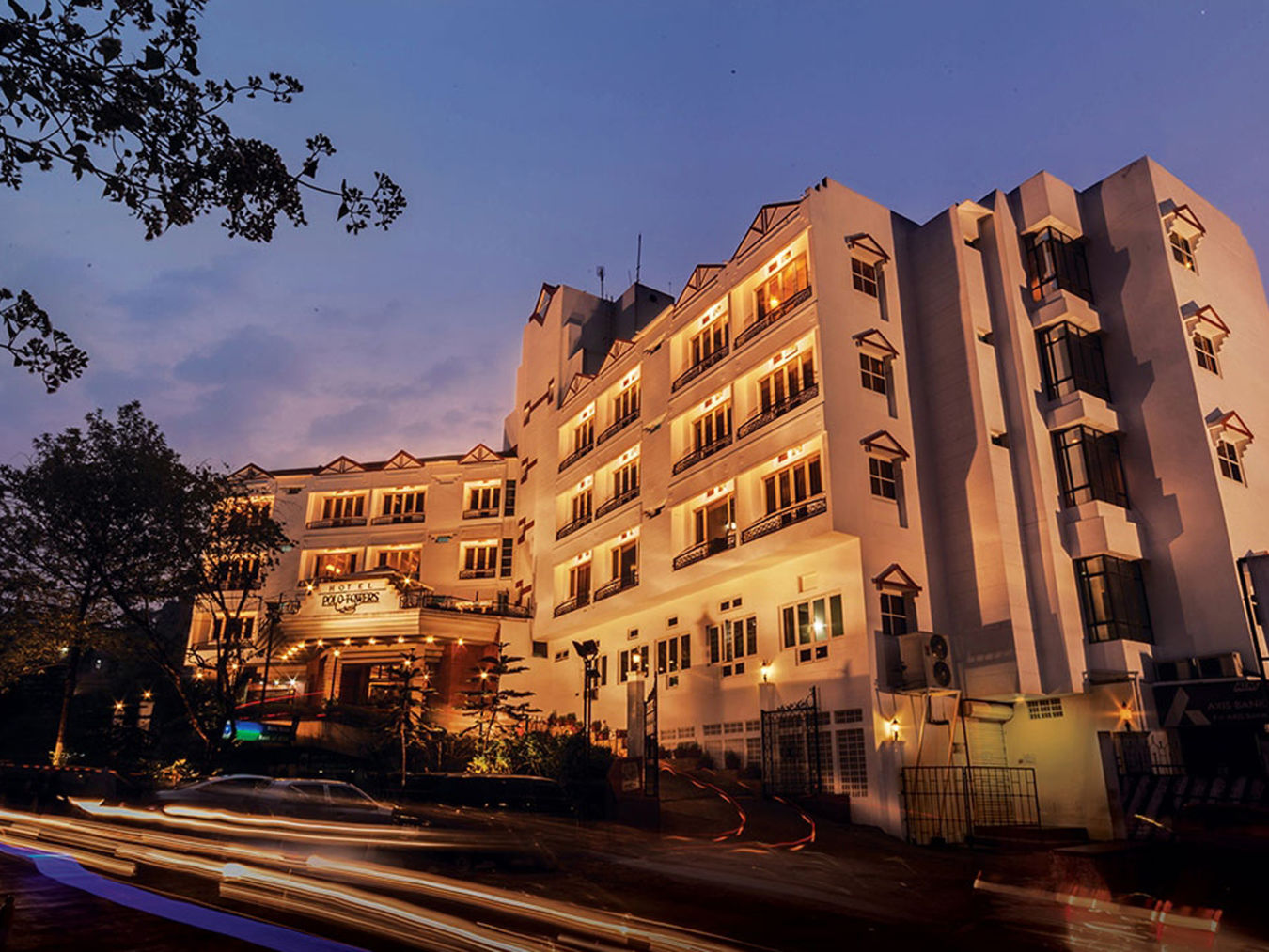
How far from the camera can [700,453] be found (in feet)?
101

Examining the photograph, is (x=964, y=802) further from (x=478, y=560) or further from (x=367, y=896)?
(x=478, y=560)

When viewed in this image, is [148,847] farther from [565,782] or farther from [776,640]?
[776,640]

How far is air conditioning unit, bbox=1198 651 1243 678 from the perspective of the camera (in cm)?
2214

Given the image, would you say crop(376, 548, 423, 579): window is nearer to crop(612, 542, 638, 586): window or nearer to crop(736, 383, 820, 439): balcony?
crop(612, 542, 638, 586): window

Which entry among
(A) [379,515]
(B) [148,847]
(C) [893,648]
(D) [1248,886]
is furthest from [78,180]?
(A) [379,515]

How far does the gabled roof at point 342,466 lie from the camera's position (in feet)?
163

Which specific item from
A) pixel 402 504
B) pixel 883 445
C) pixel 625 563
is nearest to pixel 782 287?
pixel 883 445

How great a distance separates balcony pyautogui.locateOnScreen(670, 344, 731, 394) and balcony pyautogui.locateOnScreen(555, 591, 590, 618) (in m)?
10.1

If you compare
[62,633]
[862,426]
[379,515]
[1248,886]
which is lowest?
[1248,886]

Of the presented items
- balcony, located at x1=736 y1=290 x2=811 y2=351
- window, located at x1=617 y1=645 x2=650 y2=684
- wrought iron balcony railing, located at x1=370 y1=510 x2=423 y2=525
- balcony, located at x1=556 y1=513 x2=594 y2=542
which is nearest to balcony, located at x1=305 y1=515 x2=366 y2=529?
wrought iron balcony railing, located at x1=370 y1=510 x2=423 y2=525

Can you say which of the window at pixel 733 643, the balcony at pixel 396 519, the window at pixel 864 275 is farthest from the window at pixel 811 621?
the balcony at pixel 396 519

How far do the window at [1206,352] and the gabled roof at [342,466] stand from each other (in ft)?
133

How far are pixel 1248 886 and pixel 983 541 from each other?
40.6 ft

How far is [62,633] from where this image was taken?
29188 mm
